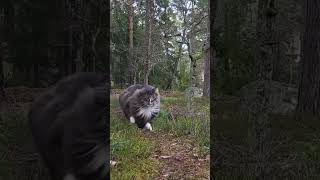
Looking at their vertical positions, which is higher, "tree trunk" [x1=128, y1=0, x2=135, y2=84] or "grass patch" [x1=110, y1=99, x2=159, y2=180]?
"tree trunk" [x1=128, y1=0, x2=135, y2=84]

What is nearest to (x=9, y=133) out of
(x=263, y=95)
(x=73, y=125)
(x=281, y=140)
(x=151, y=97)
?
(x=73, y=125)

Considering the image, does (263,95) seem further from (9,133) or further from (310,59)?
(9,133)

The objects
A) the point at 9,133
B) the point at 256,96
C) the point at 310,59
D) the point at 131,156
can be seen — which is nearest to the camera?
the point at 9,133

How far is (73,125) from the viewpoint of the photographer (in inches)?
109

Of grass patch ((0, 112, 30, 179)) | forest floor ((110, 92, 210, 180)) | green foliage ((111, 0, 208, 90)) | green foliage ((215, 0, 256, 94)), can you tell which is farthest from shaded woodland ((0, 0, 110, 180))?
green foliage ((215, 0, 256, 94))

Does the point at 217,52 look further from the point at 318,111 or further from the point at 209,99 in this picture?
the point at 318,111

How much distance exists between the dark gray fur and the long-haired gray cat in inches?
14.9

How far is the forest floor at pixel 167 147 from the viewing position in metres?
3.07

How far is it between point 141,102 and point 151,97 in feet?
0.77

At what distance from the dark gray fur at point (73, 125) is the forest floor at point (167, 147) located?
27cm

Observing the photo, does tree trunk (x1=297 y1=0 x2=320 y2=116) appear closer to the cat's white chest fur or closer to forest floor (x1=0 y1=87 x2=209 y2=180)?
forest floor (x1=0 y1=87 x2=209 y2=180)

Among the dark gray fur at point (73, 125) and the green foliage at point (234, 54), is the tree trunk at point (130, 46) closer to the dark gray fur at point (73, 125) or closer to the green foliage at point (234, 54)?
the dark gray fur at point (73, 125)

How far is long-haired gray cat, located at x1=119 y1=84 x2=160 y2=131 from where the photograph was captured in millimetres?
3205

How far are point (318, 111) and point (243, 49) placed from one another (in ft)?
3.31
